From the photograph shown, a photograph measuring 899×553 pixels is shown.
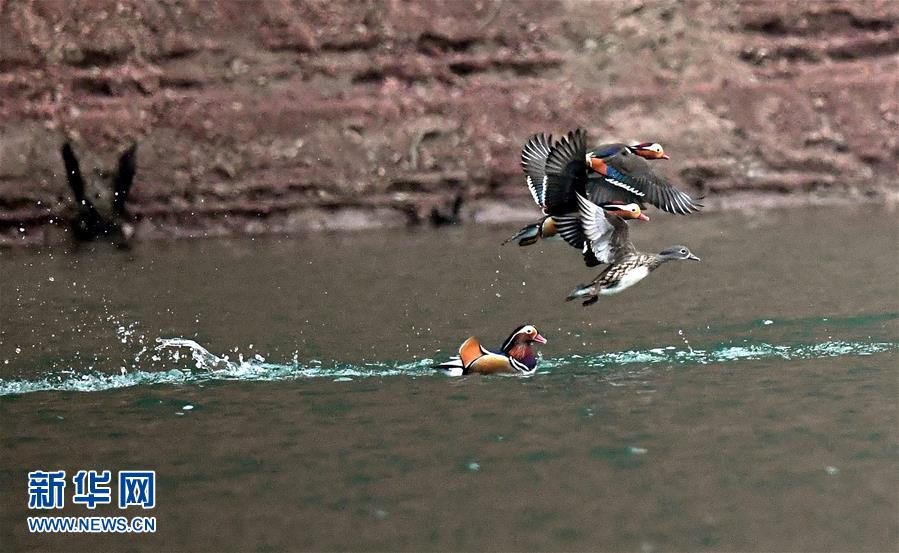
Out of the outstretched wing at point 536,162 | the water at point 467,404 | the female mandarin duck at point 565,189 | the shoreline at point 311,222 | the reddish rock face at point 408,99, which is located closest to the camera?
the water at point 467,404

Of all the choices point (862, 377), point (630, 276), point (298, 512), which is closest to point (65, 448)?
point (298, 512)

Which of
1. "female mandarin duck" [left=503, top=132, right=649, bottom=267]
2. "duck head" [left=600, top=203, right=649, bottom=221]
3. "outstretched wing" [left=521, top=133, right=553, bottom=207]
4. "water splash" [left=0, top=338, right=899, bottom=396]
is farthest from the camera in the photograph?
"water splash" [left=0, top=338, right=899, bottom=396]

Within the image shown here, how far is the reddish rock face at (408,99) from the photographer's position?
27.2m

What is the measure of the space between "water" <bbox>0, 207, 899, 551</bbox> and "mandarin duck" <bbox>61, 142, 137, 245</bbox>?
5517 mm

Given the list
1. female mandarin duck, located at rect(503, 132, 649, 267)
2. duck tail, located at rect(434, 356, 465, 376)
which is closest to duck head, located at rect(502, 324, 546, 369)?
duck tail, located at rect(434, 356, 465, 376)

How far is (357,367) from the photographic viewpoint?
44.1ft

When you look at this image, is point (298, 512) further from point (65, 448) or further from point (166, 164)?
point (166, 164)

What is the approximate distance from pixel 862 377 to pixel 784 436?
2.05 metres

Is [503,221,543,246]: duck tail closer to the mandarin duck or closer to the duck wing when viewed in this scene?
the duck wing

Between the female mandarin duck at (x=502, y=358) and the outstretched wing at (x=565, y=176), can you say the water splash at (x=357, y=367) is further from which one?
the outstretched wing at (x=565, y=176)

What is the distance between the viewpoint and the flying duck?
1234 centimetres

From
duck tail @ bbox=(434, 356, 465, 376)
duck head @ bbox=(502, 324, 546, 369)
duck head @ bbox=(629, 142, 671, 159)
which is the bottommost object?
duck tail @ bbox=(434, 356, 465, 376)

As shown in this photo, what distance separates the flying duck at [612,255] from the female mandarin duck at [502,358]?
21.4 inches

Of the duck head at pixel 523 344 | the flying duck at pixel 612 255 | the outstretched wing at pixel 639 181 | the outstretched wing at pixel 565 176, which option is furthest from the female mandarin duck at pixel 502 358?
the outstretched wing at pixel 639 181
